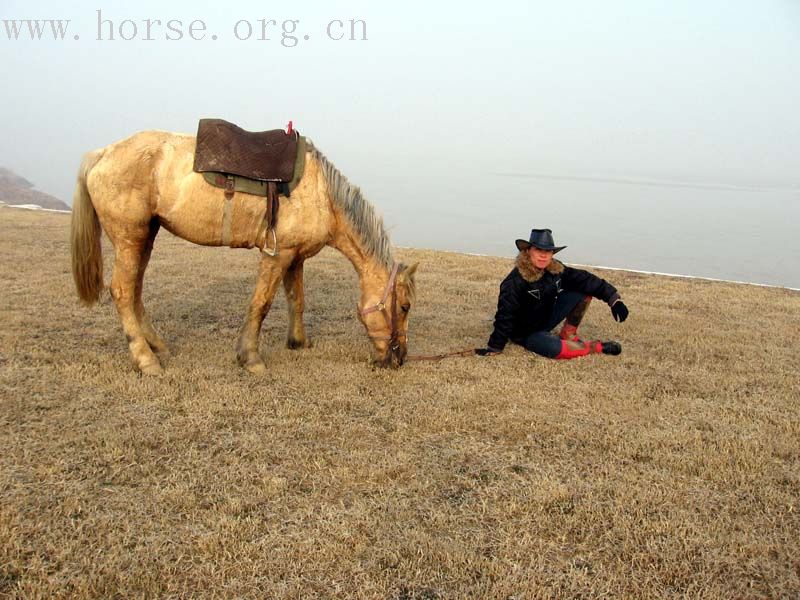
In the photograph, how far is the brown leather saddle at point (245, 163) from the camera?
183 inches

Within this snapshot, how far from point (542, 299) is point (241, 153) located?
3.14 meters

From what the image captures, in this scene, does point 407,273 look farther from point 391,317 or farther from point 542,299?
point 542,299

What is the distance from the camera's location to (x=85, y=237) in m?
5.01

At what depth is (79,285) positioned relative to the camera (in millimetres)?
5121

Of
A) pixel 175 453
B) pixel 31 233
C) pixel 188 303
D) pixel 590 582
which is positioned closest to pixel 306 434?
pixel 175 453

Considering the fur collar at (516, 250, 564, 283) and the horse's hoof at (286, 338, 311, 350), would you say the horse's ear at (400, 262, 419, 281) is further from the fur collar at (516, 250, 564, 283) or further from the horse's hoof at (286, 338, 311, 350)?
the horse's hoof at (286, 338, 311, 350)

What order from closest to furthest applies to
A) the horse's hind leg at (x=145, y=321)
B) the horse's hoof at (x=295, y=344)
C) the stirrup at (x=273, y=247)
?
1. the stirrup at (x=273, y=247)
2. the horse's hind leg at (x=145, y=321)
3. the horse's hoof at (x=295, y=344)

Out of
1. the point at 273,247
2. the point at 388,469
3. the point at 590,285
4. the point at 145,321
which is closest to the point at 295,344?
the point at 273,247

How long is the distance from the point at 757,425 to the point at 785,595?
1985 mm

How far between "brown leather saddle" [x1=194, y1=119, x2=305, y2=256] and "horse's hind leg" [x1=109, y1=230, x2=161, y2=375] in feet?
2.75

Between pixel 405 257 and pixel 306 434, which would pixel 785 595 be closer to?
pixel 306 434

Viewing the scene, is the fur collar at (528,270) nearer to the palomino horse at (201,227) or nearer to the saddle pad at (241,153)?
the palomino horse at (201,227)

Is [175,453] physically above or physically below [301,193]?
below

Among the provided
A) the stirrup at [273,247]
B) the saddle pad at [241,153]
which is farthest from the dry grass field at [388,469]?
the saddle pad at [241,153]
